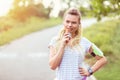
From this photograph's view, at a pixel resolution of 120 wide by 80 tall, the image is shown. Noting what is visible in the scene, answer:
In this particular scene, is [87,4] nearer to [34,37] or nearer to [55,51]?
[34,37]

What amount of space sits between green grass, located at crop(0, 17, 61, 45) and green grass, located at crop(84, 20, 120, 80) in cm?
116

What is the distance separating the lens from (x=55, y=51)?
326 cm

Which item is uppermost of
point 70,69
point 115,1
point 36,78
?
point 115,1

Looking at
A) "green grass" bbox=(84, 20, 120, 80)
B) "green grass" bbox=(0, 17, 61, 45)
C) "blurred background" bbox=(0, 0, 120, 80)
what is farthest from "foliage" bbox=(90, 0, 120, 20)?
"green grass" bbox=(0, 17, 61, 45)

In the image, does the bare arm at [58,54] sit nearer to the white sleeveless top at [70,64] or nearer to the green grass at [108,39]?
the white sleeveless top at [70,64]

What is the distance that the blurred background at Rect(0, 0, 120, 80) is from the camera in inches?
407

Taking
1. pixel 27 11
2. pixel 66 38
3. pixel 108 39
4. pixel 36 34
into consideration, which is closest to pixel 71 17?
pixel 66 38

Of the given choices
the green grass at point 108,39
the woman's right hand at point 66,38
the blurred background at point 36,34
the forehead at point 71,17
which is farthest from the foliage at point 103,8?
the woman's right hand at point 66,38

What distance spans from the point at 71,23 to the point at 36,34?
32.7 ft

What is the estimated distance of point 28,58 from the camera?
1148 cm

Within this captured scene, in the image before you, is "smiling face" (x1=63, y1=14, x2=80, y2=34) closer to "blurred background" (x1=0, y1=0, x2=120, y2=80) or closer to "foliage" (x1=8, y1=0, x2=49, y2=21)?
"blurred background" (x1=0, y1=0, x2=120, y2=80)

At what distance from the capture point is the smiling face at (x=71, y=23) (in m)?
3.31

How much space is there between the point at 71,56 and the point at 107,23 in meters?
10.0

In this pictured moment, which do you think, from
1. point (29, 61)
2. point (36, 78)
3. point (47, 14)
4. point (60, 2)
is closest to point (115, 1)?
point (36, 78)
